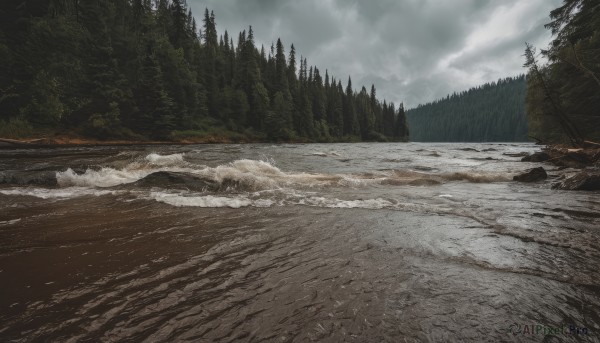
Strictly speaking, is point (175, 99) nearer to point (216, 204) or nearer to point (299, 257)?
point (216, 204)

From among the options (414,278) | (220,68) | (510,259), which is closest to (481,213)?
(510,259)

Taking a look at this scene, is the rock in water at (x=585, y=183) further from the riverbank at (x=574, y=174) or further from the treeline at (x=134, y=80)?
the treeline at (x=134, y=80)

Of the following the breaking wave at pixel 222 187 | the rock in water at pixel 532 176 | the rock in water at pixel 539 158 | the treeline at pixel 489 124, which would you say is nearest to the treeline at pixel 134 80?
the breaking wave at pixel 222 187

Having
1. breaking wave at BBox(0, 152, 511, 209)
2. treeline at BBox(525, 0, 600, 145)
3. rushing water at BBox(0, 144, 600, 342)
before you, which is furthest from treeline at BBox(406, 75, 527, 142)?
rushing water at BBox(0, 144, 600, 342)

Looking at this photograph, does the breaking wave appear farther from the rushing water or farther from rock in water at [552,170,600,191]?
rock in water at [552,170,600,191]

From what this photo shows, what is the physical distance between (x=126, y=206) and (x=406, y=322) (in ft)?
18.1

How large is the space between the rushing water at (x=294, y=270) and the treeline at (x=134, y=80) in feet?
47.8

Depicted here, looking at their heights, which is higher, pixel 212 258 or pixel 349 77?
pixel 349 77

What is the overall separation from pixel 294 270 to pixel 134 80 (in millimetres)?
45895

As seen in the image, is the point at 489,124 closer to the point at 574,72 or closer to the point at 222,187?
the point at 574,72

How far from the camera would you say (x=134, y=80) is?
3953cm

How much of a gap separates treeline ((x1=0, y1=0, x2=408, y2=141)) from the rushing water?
47.8 ft

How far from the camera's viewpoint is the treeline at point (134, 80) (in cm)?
2395

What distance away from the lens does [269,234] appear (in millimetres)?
3975
